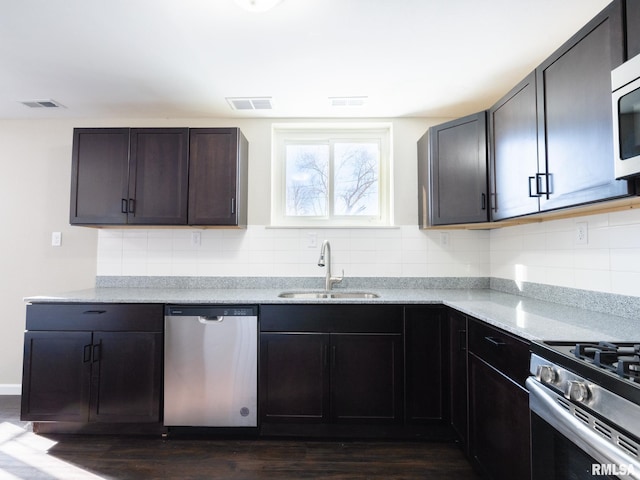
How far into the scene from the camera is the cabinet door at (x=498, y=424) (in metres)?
1.27

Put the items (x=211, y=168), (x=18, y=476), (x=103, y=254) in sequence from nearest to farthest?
(x=18, y=476)
(x=211, y=168)
(x=103, y=254)

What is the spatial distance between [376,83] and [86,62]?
6.16 ft

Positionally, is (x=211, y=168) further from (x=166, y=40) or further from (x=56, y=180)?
(x=56, y=180)

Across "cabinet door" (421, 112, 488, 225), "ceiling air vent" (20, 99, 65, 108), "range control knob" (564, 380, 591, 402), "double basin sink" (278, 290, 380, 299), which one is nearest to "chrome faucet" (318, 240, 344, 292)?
"double basin sink" (278, 290, 380, 299)

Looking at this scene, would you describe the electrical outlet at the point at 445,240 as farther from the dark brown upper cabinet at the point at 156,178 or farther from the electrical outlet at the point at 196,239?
the electrical outlet at the point at 196,239

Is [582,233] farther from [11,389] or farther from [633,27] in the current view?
[11,389]

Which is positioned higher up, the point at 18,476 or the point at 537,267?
the point at 537,267

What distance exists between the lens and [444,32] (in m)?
1.77

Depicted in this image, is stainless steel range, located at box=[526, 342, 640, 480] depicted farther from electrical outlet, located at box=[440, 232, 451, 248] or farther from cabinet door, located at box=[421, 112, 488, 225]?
electrical outlet, located at box=[440, 232, 451, 248]

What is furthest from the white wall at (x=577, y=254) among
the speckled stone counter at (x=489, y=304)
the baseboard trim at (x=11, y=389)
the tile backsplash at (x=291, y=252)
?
the baseboard trim at (x=11, y=389)

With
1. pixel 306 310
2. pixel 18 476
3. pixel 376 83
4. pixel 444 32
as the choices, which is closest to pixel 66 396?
pixel 18 476

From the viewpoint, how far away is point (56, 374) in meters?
2.10

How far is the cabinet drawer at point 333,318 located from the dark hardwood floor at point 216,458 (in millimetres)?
698

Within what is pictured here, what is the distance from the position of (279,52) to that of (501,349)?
6.46 ft
